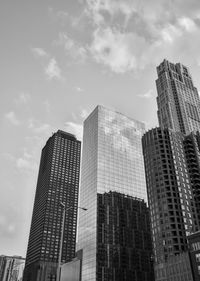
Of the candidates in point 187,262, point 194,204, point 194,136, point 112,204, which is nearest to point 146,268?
point 112,204

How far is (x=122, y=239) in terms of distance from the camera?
17288 cm

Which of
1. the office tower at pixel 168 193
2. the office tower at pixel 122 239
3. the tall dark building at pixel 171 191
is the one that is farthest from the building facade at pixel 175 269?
the office tower at pixel 122 239

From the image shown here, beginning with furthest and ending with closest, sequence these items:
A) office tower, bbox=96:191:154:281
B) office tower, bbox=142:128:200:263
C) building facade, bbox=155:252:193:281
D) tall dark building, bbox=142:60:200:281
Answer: office tower, bbox=96:191:154:281, office tower, bbox=142:128:200:263, tall dark building, bbox=142:60:200:281, building facade, bbox=155:252:193:281

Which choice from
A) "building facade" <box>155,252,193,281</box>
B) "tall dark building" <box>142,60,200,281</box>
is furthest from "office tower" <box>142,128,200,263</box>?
"building facade" <box>155,252,193,281</box>

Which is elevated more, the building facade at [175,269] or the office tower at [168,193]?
the office tower at [168,193]

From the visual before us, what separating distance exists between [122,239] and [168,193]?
50.3m

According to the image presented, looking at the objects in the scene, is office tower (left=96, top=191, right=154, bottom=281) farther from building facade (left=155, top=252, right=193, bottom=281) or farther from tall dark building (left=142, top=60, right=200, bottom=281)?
building facade (left=155, top=252, right=193, bottom=281)

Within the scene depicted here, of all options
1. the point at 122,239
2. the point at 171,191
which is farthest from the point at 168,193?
the point at 122,239

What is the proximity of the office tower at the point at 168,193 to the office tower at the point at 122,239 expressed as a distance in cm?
3818

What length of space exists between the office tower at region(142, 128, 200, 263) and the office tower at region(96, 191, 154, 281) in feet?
125

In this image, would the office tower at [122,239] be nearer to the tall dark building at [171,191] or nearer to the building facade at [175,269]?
the tall dark building at [171,191]

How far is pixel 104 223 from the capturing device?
17212 centimetres

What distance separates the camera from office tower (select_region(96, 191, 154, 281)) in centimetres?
15950

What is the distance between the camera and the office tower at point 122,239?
160m
